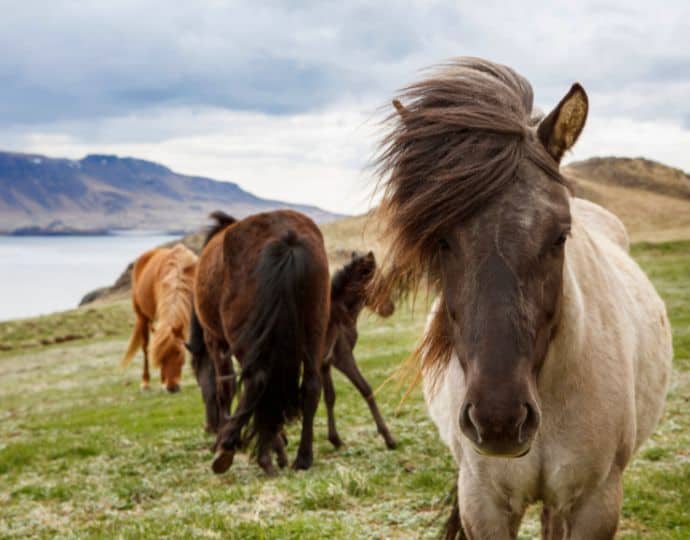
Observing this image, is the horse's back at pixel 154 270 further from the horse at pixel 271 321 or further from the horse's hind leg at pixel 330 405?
the horse at pixel 271 321

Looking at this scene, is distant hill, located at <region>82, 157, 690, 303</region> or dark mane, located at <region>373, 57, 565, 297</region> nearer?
dark mane, located at <region>373, 57, 565, 297</region>

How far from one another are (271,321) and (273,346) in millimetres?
262

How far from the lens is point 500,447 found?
7.84 feet

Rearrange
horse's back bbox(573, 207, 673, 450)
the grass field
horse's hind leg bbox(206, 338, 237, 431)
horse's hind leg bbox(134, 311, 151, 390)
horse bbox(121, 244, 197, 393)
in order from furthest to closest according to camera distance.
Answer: horse's hind leg bbox(134, 311, 151, 390) → horse bbox(121, 244, 197, 393) → horse's hind leg bbox(206, 338, 237, 431) → the grass field → horse's back bbox(573, 207, 673, 450)

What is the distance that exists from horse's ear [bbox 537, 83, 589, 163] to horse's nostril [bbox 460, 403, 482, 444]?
1.16 metres

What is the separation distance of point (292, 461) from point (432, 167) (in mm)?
6314

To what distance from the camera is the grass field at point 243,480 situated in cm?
567

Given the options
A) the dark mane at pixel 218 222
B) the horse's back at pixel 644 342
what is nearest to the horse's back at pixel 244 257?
the dark mane at pixel 218 222

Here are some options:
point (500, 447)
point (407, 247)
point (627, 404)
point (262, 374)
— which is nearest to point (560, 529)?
point (627, 404)

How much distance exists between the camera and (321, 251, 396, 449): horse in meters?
8.91

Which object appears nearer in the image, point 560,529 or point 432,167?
point 432,167

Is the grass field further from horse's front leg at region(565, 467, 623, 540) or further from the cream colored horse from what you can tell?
horse's front leg at region(565, 467, 623, 540)

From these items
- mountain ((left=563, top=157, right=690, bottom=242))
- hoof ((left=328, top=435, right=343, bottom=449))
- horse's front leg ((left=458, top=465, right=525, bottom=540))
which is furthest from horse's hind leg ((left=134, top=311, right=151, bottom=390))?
mountain ((left=563, top=157, right=690, bottom=242))

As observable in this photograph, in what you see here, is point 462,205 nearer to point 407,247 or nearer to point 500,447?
point 407,247
